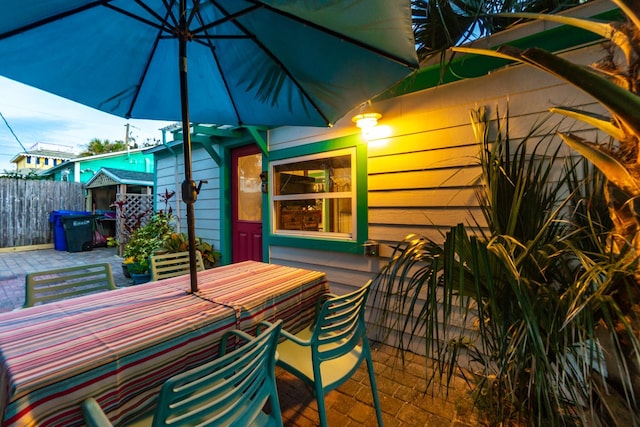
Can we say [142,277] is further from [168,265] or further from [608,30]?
[608,30]

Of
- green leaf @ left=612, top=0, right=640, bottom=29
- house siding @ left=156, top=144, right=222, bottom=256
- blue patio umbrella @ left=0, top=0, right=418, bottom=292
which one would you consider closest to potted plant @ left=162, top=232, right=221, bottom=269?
house siding @ left=156, top=144, right=222, bottom=256

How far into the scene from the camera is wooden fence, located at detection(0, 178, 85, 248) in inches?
300

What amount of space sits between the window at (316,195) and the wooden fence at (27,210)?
9004 millimetres

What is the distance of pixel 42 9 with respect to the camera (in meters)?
1.28

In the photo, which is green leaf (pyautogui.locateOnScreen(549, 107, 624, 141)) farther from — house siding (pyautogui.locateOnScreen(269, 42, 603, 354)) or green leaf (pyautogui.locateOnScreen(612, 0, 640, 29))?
house siding (pyautogui.locateOnScreen(269, 42, 603, 354))

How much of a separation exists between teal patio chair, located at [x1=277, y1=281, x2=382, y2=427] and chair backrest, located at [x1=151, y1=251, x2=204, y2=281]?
4.06 ft

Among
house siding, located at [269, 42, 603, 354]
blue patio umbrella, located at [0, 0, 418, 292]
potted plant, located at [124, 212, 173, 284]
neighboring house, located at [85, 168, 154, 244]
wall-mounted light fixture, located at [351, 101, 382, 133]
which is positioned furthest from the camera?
neighboring house, located at [85, 168, 154, 244]

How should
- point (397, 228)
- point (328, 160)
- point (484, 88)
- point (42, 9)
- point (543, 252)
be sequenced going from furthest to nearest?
point (328, 160) < point (397, 228) < point (484, 88) < point (42, 9) < point (543, 252)

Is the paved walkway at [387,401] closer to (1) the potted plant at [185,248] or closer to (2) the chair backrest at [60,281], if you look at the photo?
(2) the chair backrest at [60,281]

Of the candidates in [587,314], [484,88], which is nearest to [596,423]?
[587,314]

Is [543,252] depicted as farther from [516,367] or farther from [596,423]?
[596,423]

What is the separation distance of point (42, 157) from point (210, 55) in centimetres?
2443

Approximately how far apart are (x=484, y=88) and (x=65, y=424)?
294 centimetres

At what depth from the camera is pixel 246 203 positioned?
4031 millimetres
